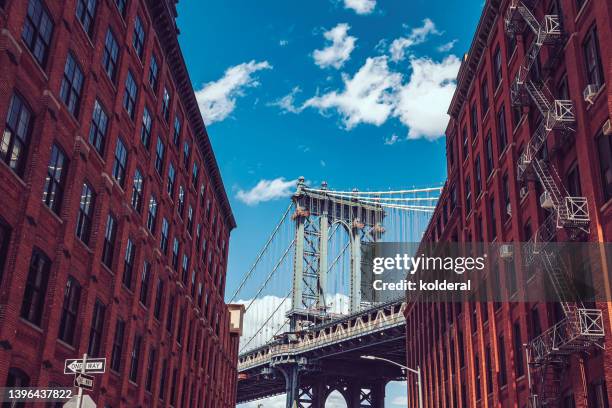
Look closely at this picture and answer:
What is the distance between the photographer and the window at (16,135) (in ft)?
69.5

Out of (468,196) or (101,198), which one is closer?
(101,198)

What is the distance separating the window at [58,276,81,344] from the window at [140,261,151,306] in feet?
31.6

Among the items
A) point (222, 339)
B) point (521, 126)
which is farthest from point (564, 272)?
point (222, 339)

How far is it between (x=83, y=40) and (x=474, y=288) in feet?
88.3

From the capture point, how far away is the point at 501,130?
3794 centimetres

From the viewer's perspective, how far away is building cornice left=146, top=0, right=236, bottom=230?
37.9m

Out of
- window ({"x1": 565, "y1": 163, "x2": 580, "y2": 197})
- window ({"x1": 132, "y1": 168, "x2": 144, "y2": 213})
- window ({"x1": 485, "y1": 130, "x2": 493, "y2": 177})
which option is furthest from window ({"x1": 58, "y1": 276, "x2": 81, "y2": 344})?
window ({"x1": 485, "y1": 130, "x2": 493, "y2": 177})

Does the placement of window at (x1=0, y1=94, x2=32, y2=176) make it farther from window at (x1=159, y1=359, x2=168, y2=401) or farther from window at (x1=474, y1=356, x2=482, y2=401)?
window at (x1=474, y1=356, x2=482, y2=401)

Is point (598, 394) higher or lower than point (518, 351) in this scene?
lower

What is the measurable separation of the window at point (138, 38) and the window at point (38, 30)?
10.3 metres

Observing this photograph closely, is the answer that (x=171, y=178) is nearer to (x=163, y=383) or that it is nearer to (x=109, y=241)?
(x=163, y=383)

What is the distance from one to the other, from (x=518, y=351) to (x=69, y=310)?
2039 centimetres

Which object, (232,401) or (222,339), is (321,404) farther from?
(222,339)

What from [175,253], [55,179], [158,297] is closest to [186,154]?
[175,253]
